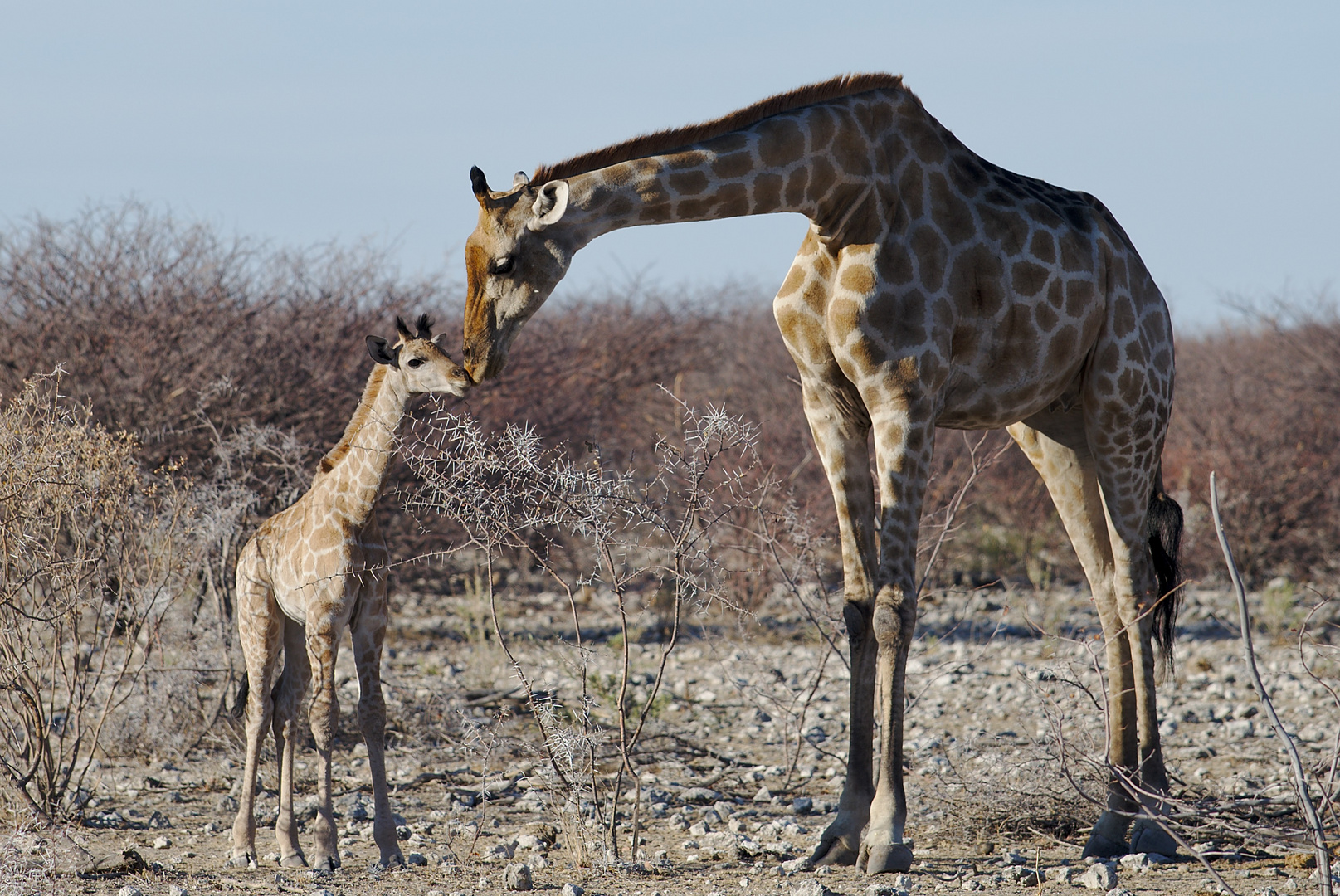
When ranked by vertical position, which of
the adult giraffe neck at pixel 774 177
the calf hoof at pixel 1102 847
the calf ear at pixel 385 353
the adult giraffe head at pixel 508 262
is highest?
the adult giraffe neck at pixel 774 177

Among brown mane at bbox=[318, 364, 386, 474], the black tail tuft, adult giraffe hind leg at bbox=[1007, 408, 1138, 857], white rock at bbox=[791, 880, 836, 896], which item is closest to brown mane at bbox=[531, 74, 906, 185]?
brown mane at bbox=[318, 364, 386, 474]

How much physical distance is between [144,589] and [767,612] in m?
6.79

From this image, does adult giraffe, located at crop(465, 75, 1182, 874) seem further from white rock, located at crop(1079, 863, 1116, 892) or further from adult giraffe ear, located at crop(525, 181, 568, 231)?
white rock, located at crop(1079, 863, 1116, 892)

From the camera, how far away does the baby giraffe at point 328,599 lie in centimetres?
493

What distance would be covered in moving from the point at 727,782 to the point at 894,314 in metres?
2.95

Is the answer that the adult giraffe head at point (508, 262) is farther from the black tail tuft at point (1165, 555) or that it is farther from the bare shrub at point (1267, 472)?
the bare shrub at point (1267, 472)

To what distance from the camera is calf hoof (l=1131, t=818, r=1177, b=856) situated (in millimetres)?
4977

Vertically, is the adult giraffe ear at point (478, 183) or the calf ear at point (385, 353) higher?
the adult giraffe ear at point (478, 183)

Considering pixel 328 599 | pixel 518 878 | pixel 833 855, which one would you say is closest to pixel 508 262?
pixel 328 599

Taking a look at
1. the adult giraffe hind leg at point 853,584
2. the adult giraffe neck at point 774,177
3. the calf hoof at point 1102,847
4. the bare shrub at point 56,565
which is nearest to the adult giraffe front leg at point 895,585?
the adult giraffe hind leg at point 853,584

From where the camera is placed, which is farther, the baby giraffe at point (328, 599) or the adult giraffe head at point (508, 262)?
the baby giraffe at point (328, 599)

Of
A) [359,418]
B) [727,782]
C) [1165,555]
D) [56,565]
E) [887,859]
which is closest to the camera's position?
[887,859]

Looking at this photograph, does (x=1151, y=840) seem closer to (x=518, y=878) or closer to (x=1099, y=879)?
(x=1099, y=879)

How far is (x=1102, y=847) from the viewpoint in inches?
196
